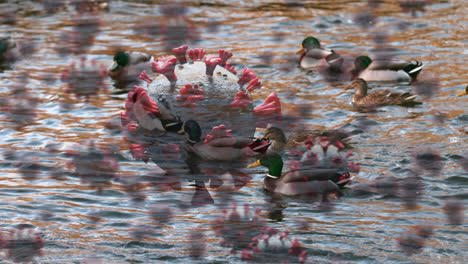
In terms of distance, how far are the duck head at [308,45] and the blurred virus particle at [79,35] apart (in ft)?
13.3

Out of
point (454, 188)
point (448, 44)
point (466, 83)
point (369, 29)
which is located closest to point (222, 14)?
point (369, 29)

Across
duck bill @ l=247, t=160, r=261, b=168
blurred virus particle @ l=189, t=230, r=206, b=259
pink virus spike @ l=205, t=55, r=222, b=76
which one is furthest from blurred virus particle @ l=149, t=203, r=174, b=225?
pink virus spike @ l=205, t=55, r=222, b=76

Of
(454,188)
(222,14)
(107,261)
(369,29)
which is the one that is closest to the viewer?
(107,261)

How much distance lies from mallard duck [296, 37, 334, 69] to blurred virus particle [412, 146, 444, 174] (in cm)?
500

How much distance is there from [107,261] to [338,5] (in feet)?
42.9

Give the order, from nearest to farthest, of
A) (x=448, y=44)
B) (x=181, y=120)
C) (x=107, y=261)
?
(x=107, y=261) < (x=181, y=120) < (x=448, y=44)

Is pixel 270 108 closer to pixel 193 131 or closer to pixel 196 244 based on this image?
pixel 193 131

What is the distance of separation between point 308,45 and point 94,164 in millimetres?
6256

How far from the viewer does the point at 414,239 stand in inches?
327

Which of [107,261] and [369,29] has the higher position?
[369,29]

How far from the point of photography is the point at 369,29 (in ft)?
→ 60.0

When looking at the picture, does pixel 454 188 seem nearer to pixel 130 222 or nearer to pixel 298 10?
pixel 130 222

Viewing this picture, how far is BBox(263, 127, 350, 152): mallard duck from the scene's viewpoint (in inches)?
451

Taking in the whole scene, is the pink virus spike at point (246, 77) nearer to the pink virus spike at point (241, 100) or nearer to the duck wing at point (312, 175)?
the pink virus spike at point (241, 100)
